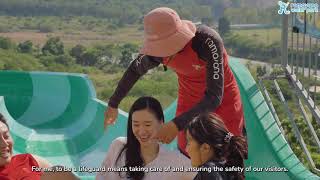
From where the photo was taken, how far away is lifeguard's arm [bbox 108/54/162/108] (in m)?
1.92

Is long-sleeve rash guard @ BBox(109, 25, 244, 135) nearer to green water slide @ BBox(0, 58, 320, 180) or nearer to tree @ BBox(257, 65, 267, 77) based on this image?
green water slide @ BBox(0, 58, 320, 180)

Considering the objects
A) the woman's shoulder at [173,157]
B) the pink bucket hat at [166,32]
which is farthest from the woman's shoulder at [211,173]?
the pink bucket hat at [166,32]

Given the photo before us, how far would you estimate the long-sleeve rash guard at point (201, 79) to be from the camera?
175 cm

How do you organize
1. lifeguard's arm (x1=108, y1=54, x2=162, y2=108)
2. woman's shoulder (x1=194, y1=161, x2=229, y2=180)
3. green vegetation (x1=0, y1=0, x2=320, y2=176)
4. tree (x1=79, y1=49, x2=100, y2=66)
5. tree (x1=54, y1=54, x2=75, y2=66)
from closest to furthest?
woman's shoulder (x1=194, y1=161, x2=229, y2=180)
lifeguard's arm (x1=108, y1=54, x2=162, y2=108)
green vegetation (x1=0, y1=0, x2=320, y2=176)
tree (x1=54, y1=54, x2=75, y2=66)
tree (x1=79, y1=49, x2=100, y2=66)

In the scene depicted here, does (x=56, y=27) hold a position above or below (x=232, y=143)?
below

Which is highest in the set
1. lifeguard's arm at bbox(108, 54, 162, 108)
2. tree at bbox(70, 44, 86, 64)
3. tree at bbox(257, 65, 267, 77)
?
lifeguard's arm at bbox(108, 54, 162, 108)

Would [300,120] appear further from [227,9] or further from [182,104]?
[227,9]

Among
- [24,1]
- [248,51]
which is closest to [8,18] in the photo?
[24,1]

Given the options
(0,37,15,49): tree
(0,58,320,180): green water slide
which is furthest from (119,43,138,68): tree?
(0,58,320,180): green water slide

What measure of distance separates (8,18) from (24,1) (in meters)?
0.38

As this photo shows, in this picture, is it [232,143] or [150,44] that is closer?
[232,143]

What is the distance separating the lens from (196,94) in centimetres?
192

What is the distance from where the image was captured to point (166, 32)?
5.69ft

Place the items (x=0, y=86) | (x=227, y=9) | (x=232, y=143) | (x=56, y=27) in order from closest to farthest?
(x=232, y=143) → (x=0, y=86) → (x=227, y=9) → (x=56, y=27)
